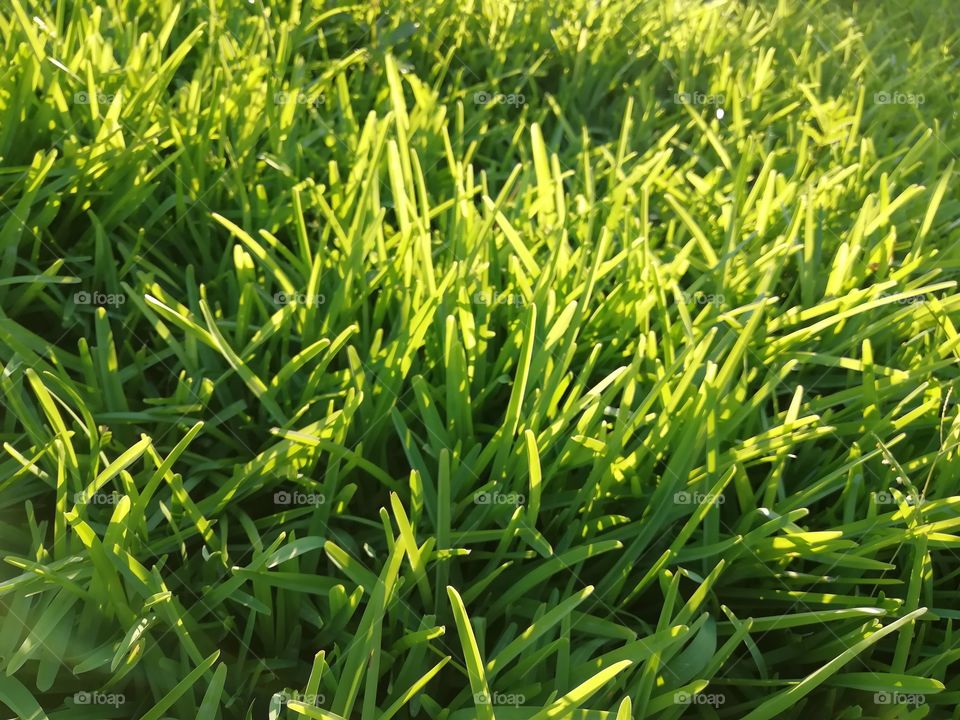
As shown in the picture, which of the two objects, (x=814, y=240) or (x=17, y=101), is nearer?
(x=17, y=101)

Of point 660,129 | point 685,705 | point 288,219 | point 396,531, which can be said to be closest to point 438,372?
point 396,531

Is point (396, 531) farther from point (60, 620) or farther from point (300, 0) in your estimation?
point (300, 0)

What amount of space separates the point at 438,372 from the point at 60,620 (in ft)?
1.94

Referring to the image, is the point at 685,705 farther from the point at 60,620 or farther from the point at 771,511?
the point at 60,620

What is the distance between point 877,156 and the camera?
2.06 meters

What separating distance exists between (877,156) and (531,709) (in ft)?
5.50

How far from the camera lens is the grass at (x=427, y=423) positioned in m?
0.99

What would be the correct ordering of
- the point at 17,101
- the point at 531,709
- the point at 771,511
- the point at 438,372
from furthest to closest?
the point at 17,101 < the point at 438,372 < the point at 771,511 < the point at 531,709

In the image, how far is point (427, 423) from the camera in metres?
Result: 1.17

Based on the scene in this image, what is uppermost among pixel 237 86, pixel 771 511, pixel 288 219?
pixel 237 86

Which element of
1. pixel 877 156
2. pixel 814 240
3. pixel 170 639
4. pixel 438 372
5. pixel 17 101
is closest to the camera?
pixel 170 639

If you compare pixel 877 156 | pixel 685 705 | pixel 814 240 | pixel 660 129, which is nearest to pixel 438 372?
pixel 685 705

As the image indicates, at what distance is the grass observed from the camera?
0.99 metres

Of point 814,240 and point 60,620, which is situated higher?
point 814,240
